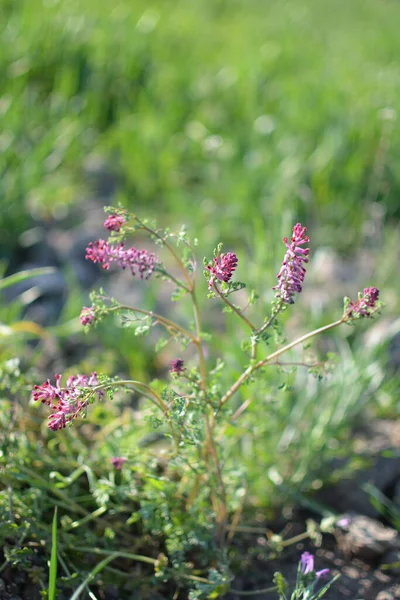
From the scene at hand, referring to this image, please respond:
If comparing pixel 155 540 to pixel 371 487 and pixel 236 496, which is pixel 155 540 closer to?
pixel 236 496

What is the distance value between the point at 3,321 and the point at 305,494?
101cm

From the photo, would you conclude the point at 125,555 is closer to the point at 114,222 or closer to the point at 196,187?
the point at 114,222

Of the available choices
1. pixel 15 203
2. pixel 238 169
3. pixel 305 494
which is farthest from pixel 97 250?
pixel 238 169

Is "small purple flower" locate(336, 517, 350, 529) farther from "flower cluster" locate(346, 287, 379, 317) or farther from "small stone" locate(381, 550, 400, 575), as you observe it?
"flower cluster" locate(346, 287, 379, 317)

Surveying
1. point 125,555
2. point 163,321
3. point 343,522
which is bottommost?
point 343,522

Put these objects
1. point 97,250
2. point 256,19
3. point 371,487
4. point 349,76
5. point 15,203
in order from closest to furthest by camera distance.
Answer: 1. point 97,250
2. point 371,487
3. point 15,203
4. point 349,76
5. point 256,19

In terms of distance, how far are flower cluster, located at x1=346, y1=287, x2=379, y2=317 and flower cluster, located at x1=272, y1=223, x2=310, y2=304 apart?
0.11 m

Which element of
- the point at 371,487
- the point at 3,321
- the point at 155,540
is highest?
the point at 3,321

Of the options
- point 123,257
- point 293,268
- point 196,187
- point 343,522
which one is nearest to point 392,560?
point 343,522

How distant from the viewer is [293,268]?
115 centimetres

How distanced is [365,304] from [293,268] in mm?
139


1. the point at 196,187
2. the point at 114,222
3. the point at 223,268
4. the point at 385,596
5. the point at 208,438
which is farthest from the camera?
the point at 196,187

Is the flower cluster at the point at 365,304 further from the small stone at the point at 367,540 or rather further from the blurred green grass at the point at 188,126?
the blurred green grass at the point at 188,126

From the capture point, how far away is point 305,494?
193 cm
